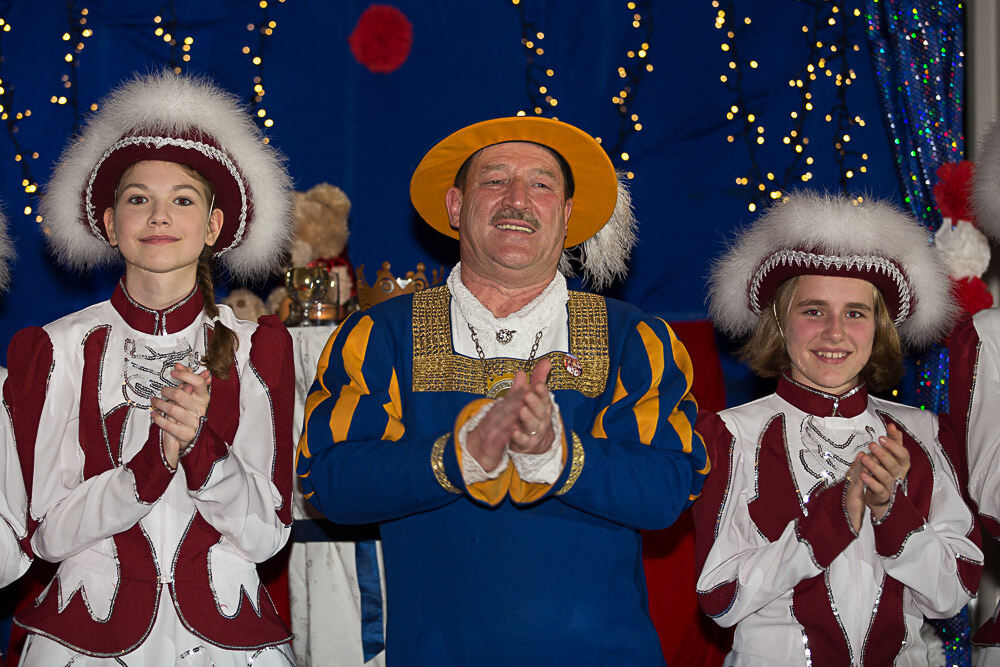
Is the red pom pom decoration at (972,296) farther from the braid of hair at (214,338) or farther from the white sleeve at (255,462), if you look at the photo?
the braid of hair at (214,338)

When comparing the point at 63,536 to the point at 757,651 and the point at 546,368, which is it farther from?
the point at 757,651

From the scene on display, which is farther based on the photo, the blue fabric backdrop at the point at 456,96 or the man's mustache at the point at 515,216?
the blue fabric backdrop at the point at 456,96

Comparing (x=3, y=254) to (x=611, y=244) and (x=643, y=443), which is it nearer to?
(x=611, y=244)

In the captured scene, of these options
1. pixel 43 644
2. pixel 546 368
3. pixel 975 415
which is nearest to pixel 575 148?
pixel 546 368

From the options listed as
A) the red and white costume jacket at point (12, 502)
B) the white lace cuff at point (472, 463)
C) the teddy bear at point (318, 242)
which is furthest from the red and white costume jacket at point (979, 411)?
the red and white costume jacket at point (12, 502)

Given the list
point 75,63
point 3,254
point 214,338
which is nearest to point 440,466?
point 214,338

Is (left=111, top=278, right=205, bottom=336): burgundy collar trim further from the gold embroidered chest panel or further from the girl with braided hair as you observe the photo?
the gold embroidered chest panel

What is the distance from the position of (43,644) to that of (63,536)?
0.27m

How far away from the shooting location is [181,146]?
2.92 m

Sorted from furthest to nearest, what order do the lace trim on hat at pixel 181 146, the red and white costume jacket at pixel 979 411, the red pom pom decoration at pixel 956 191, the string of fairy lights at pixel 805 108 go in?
the string of fairy lights at pixel 805 108 < the red pom pom decoration at pixel 956 191 < the red and white costume jacket at pixel 979 411 < the lace trim on hat at pixel 181 146

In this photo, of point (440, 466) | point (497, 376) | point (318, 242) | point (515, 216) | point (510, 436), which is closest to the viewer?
point (510, 436)

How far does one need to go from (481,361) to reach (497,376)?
6 cm

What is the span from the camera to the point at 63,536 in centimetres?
262

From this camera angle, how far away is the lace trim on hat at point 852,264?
314cm
